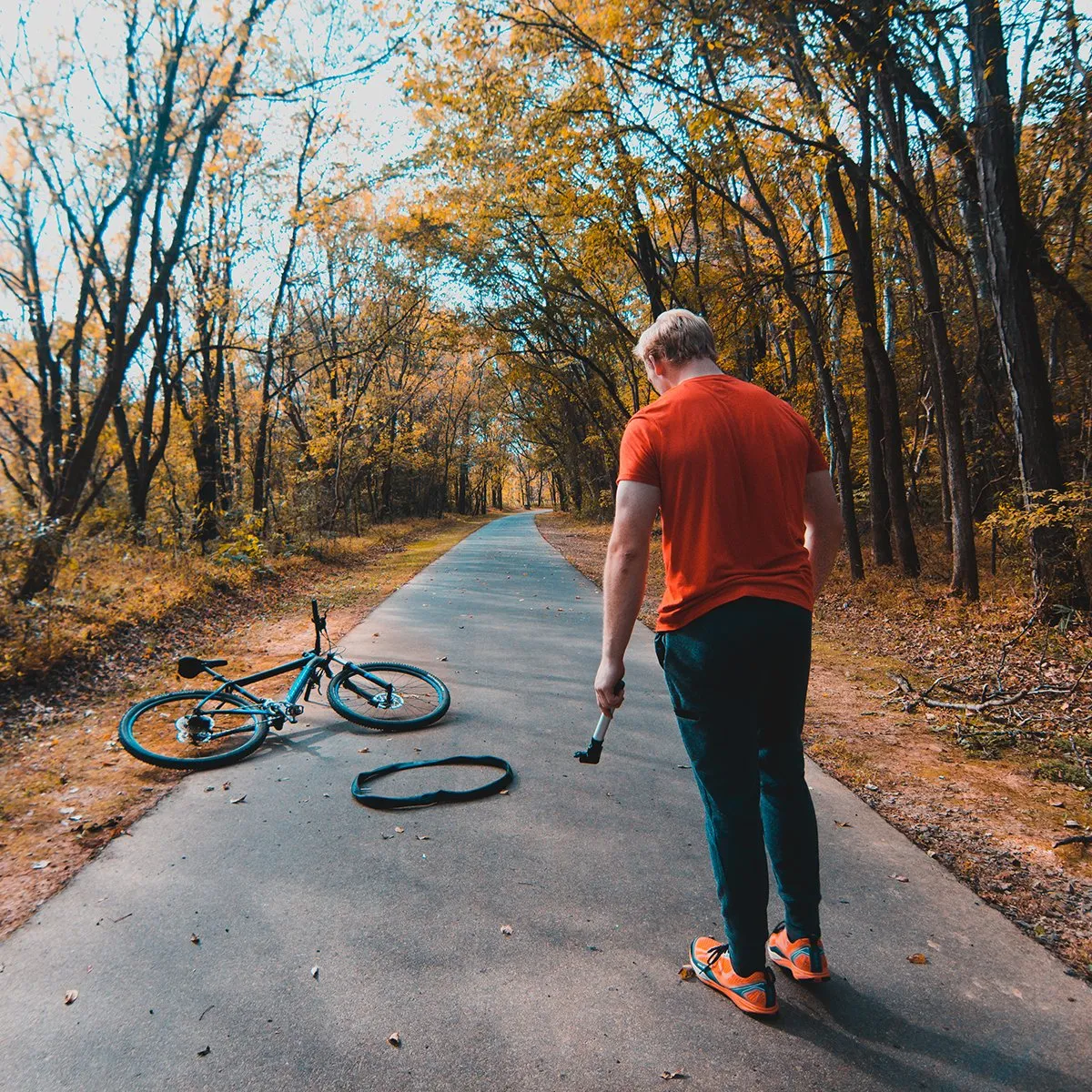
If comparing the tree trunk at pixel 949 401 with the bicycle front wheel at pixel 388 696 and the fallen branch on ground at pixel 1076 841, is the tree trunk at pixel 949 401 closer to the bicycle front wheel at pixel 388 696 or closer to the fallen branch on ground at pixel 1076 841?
the fallen branch on ground at pixel 1076 841

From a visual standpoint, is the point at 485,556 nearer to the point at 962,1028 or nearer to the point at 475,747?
the point at 475,747

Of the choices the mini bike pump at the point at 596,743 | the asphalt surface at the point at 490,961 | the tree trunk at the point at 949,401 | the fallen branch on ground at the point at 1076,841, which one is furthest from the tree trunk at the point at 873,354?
the mini bike pump at the point at 596,743

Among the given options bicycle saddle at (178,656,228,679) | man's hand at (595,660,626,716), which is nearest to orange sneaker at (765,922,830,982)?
man's hand at (595,660,626,716)

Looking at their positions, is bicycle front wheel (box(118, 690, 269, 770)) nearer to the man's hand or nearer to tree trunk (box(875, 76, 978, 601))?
the man's hand

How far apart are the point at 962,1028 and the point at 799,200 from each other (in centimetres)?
1639

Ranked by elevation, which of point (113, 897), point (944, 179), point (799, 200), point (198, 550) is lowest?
point (113, 897)

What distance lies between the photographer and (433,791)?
4316 millimetres

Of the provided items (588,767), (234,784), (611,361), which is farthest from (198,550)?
(611,361)

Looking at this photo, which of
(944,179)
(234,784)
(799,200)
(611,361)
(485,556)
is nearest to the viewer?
(234,784)

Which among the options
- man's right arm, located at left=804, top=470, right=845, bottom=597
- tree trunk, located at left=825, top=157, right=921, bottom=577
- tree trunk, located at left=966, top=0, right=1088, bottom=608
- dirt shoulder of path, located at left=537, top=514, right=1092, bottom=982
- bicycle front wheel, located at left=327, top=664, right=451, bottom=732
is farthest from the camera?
tree trunk, located at left=825, top=157, right=921, bottom=577

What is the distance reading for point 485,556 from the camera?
66.0 feet

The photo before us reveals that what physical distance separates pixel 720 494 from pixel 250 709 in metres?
4.11

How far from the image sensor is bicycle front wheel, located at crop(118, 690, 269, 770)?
488cm

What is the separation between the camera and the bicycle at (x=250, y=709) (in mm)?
5055
